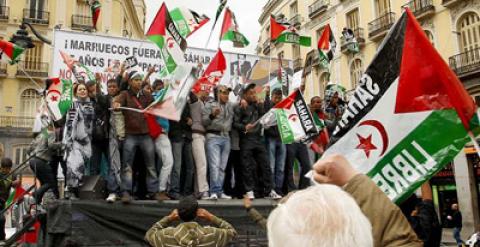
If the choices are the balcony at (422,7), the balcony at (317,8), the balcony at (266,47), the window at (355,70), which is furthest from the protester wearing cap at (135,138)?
the balcony at (266,47)

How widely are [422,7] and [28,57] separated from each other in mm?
23843

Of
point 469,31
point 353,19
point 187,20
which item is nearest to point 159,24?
point 187,20

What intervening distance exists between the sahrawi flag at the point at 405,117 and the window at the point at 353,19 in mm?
25156

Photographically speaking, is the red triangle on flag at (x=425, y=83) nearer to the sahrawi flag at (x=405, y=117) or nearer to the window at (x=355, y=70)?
the sahrawi flag at (x=405, y=117)

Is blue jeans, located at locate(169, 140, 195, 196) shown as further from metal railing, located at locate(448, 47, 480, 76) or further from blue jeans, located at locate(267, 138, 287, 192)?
metal railing, located at locate(448, 47, 480, 76)

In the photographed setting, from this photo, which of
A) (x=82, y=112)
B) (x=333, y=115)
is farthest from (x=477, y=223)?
(x=82, y=112)

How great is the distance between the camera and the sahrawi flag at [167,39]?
680cm

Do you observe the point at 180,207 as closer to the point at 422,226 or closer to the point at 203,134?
the point at 422,226

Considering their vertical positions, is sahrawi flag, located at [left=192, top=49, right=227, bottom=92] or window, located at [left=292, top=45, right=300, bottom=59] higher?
window, located at [left=292, top=45, right=300, bottom=59]

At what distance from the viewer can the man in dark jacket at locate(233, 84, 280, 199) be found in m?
7.11

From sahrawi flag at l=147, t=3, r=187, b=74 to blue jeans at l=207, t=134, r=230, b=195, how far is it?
1.28 metres

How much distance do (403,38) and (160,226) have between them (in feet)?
8.17

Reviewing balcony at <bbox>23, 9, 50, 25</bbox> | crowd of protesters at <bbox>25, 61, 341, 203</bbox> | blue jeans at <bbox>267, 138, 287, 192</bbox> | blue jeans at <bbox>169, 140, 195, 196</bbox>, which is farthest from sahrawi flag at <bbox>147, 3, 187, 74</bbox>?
balcony at <bbox>23, 9, 50, 25</bbox>

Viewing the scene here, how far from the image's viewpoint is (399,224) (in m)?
1.60
